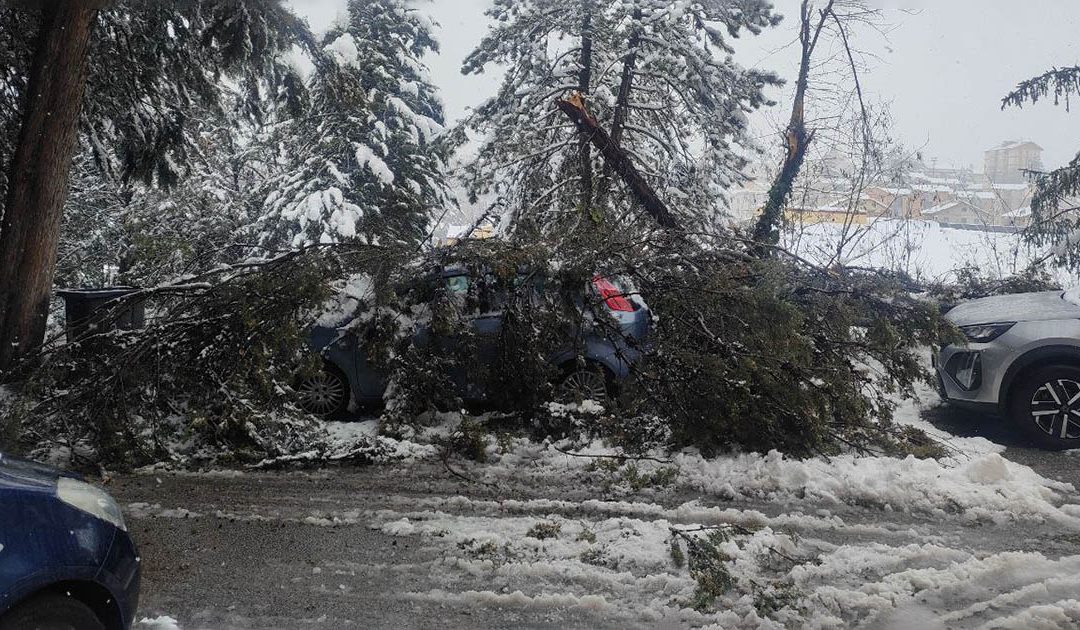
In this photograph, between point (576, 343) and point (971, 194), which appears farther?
point (971, 194)

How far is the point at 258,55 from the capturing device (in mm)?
7684

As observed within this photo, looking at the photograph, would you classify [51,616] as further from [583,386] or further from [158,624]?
[583,386]

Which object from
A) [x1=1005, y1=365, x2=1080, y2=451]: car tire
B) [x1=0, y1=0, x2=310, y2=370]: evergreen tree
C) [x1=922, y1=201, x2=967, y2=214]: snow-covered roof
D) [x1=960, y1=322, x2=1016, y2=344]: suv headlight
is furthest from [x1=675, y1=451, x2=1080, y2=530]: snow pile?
[x1=922, y1=201, x2=967, y2=214]: snow-covered roof

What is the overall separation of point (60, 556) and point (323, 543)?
2.12 m

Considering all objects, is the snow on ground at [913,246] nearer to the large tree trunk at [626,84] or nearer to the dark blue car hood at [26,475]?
the large tree trunk at [626,84]

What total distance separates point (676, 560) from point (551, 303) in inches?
127

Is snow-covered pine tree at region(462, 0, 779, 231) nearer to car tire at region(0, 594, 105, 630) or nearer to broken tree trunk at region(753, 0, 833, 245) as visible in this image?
broken tree trunk at region(753, 0, 833, 245)

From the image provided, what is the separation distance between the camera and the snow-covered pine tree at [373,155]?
16.3m

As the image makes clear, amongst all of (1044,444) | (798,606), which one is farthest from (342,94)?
(1044,444)

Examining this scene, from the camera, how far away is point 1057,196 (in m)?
10.9

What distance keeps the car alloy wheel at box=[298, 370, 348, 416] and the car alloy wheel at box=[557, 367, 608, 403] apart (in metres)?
2.20

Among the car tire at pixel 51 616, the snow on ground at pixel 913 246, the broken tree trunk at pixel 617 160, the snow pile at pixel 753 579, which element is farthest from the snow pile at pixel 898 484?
the snow on ground at pixel 913 246

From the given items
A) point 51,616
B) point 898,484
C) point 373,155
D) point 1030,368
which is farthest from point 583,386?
point 373,155

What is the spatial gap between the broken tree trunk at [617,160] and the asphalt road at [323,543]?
5272 millimetres
